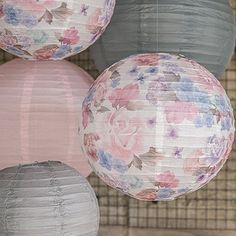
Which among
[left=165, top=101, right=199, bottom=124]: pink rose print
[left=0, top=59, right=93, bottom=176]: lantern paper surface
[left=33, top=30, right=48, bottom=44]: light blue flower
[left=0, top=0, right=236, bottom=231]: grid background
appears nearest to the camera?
[left=165, top=101, right=199, bottom=124]: pink rose print

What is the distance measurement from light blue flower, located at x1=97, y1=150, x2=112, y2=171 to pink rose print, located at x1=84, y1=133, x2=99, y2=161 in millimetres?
10

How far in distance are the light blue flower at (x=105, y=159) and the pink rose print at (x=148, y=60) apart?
14cm

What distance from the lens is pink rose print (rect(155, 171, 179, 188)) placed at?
0.95m

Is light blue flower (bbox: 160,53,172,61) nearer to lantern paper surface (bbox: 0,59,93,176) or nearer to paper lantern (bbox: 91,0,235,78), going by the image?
paper lantern (bbox: 91,0,235,78)

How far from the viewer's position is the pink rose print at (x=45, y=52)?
105cm

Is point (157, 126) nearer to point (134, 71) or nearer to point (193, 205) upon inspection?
point (134, 71)

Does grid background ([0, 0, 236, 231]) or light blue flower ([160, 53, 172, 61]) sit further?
grid background ([0, 0, 236, 231])

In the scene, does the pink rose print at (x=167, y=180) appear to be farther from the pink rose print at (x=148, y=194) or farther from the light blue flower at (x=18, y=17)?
the light blue flower at (x=18, y=17)

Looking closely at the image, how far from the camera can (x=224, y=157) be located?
100 cm

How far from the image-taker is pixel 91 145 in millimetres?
975

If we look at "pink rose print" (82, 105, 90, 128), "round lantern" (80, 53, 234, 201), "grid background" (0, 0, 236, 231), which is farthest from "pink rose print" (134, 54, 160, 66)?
"grid background" (0, 0, 236, 231)

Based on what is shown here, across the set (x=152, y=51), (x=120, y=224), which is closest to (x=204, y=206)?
(x=120, y=224)

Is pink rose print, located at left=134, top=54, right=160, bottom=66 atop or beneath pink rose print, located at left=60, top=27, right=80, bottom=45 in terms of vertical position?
beneath

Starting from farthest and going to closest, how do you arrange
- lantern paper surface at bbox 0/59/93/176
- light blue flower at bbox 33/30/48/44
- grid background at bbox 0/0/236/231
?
1. grid background at bbox 0/0/236/231
2. lantern paper surface at bbox 0/59/93/176
3. light blue flower at bbox 33/30/48/44
